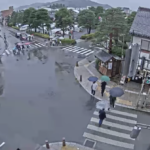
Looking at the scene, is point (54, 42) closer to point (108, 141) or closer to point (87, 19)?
point (87, 19)

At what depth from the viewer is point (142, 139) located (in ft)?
42.9

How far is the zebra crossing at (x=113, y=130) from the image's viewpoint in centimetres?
1274

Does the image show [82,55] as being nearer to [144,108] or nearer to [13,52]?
[13,52]

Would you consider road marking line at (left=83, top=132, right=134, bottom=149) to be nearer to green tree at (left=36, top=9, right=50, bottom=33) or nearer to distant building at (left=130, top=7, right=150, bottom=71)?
distant building at (left=130, top=7, right=150, bottom=71)

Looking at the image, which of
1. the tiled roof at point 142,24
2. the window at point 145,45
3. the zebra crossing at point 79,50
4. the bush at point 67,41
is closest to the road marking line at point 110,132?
the window at point 145,45

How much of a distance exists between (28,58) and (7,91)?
32.8 ft

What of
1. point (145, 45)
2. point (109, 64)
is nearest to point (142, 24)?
point (145, 45)

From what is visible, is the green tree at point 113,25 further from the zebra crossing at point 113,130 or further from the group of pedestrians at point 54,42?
the group of pedestrians at point 54,42

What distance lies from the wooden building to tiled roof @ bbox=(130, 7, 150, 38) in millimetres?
4212

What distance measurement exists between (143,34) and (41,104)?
12.3 meters

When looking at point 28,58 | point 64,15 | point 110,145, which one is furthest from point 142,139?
point 64,15

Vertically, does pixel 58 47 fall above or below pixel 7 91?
above

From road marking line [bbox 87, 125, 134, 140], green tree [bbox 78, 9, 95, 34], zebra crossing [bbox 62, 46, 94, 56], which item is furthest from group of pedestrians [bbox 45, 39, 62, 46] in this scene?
road marking line [bbox 87, 125, 134, 140]

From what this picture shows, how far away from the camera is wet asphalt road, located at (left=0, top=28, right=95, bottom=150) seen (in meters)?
13.6
